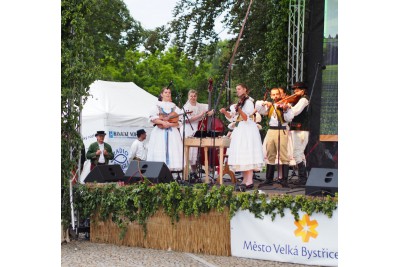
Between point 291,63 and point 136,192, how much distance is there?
613 cm

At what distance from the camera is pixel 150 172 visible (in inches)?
318

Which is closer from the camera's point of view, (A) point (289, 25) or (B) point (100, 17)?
(A) point (289, 25)

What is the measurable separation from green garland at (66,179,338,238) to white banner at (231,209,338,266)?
83 millimetres

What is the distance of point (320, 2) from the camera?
457 inches

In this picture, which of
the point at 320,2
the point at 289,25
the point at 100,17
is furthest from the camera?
the point at 100,17

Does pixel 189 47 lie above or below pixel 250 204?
above

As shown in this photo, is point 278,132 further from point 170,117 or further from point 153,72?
point 153,72

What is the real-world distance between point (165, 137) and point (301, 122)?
103 inches

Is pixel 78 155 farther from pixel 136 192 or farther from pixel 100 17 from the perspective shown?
pixel 100 17

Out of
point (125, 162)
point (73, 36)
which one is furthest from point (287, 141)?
point (125, 162)

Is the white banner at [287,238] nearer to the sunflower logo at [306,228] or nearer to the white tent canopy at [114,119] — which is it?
the sunflower logo at [306,228]

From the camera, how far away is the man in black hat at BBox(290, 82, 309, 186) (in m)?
10.0

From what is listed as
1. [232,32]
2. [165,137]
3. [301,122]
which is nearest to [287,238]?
[165,137]

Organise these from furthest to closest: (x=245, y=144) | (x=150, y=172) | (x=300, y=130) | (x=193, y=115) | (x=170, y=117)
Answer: (x=300, y=130), (x=193, y=115), (x=170, y=117), (x=245, y=144), (x=150, y=172)
